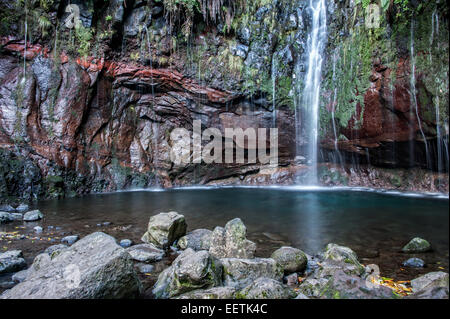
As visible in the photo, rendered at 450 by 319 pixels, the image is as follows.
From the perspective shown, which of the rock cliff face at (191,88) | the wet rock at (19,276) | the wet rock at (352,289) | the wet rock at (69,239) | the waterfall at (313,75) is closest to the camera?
the wet rock at (352,289)

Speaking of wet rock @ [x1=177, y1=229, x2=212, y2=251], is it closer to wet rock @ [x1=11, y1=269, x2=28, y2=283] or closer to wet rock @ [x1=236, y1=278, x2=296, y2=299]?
wet rock @ [x1=236, y1=278, x2=296, y2=299]

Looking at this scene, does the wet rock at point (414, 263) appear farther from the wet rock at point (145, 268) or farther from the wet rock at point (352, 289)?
the wet rock at point (145, 268)

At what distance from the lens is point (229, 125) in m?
14.8

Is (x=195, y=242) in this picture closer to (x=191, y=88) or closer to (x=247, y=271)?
(x=247, y=271)

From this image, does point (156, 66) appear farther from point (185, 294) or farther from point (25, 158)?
point (185, 294)

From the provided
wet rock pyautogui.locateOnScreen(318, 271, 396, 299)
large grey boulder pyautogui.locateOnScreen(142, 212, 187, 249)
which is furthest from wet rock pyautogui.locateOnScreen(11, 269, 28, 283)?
wet rock pyautogui.locateOnScreen(318, 271, 396, 299)

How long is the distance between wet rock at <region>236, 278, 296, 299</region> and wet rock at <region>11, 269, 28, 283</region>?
10.6 ft

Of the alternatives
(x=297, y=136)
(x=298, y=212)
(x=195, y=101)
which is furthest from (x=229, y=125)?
(x=298, y=212)

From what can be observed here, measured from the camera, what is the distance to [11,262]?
416 cm

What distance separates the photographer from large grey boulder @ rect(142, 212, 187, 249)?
5.09 m

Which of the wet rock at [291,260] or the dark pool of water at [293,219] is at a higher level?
the wet rock at [291,260]

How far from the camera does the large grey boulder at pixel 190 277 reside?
3.13 meters

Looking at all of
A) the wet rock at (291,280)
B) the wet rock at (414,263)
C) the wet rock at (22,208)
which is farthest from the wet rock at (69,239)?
the wet rock at (414,263)
